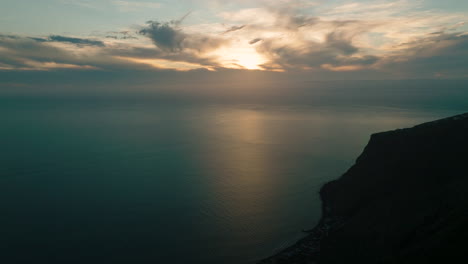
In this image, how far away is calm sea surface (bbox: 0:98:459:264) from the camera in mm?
33688

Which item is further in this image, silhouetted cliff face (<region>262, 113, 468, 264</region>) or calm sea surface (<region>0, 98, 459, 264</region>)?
calm sea surface (<region>0, 98, 459, 264</region>)

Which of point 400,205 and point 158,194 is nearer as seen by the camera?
point 400,205

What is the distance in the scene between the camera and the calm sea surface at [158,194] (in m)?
33.7

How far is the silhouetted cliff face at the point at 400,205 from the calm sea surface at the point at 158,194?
5.09 m

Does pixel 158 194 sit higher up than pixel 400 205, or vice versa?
pixel 400 205

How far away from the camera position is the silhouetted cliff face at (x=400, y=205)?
2206 cm

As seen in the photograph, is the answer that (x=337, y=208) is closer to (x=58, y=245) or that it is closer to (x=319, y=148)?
(x=58, y=245)

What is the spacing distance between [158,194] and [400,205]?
39.4m

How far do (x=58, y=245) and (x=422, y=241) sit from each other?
4020 cm

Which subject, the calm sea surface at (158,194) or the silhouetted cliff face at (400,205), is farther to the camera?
the calm sea surface at (158,194)

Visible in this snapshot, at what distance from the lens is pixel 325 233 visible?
118 ft

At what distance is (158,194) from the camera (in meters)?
50.2

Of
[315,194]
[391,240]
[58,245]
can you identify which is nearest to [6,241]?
[58,245]

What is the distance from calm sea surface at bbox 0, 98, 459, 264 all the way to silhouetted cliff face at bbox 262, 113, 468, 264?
509 cm
